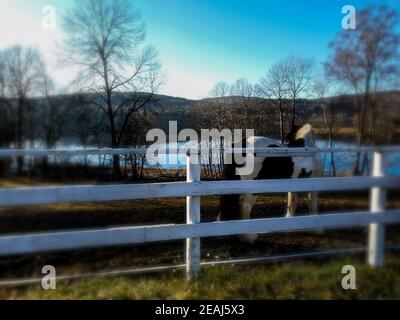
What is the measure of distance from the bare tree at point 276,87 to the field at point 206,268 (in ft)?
7.06

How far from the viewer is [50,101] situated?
463 cm

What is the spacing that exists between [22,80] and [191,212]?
3.38 meters

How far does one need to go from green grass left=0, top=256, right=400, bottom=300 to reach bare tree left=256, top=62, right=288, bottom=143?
11.7ft

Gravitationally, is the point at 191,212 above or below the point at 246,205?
above

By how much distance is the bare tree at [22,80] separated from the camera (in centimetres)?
418

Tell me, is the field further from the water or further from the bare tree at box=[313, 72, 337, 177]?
the bare tree at box=[313, 72, 337, 177]

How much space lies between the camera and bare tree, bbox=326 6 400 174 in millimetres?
2986

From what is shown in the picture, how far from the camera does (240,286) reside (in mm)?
2436

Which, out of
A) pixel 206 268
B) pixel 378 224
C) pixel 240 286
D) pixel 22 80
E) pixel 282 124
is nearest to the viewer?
pixel 240 286

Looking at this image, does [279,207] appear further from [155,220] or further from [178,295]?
[178,295]

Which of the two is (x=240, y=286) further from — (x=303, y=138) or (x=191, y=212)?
(x=303, y=138)

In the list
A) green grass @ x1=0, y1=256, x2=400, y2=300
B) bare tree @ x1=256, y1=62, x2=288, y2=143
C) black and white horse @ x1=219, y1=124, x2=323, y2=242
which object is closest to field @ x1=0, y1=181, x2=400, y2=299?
green grass @ x1=0, y1=256, x2=400, y2=300

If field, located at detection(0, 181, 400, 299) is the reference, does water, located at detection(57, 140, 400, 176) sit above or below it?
above

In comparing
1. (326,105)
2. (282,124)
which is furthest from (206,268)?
(282,124)
